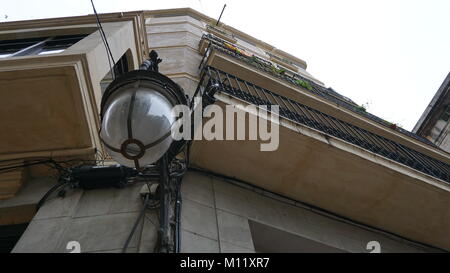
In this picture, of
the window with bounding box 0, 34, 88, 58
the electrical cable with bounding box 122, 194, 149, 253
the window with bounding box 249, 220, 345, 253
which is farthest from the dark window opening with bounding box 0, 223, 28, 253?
the window with bounding box 0, 34, 88, 58

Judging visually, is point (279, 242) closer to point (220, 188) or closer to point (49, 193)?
point (220, 188)

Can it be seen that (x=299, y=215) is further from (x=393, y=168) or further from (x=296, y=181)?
(x=393, y=168)

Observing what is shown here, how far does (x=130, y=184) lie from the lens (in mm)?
4086

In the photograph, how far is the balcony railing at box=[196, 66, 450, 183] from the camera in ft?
17.7

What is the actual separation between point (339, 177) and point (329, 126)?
1.60 meters

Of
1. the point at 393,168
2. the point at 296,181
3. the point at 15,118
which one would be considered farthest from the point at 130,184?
the point at 393,168

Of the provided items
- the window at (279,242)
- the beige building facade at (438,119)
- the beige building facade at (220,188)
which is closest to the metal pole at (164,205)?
the beige building facade at (220,188)

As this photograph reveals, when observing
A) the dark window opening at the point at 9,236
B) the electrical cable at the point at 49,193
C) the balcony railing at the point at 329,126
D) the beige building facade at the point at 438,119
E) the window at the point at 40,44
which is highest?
the beige building facade at the point at 438,119

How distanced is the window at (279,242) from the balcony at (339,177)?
679 millimetres

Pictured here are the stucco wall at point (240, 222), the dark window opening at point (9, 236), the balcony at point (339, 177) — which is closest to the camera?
the stucco wall at point (240, 222)

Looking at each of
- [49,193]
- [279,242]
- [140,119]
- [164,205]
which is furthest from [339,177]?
[49,193]

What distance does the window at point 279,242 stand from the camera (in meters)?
4.33

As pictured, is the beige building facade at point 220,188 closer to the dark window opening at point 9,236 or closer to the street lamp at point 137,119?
the dark window opening at point 9,236
